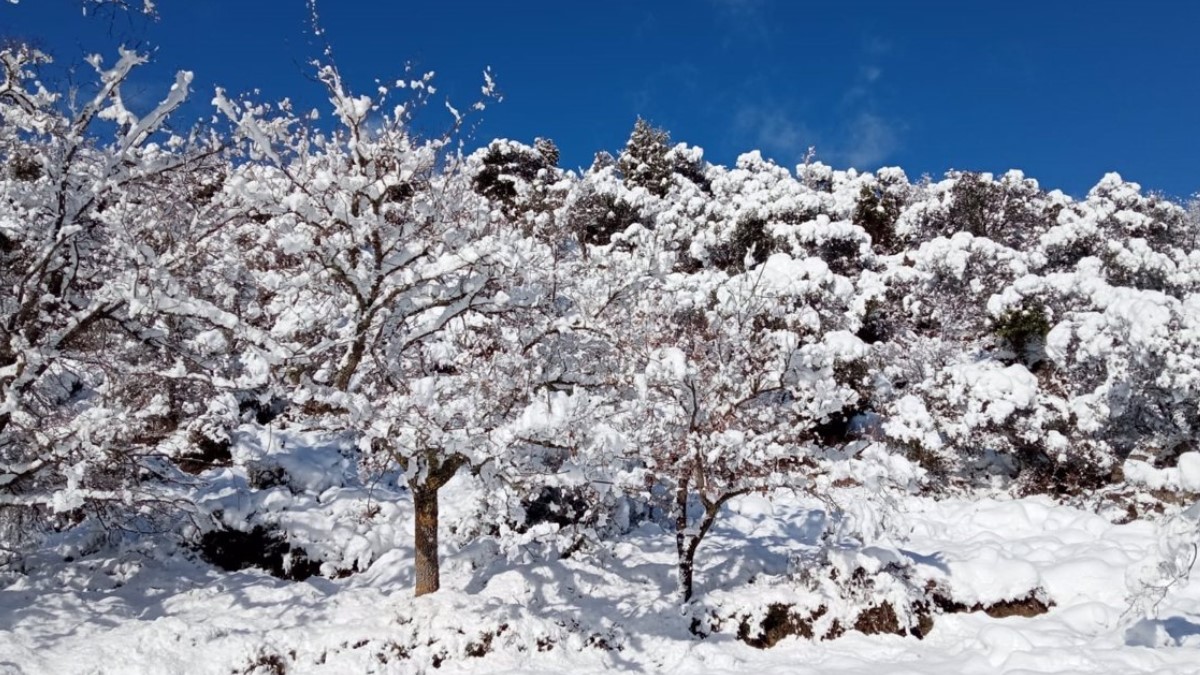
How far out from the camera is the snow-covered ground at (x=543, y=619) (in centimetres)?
769

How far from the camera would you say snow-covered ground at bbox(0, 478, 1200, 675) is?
769 centimetres

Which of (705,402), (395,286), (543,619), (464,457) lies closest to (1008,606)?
(705,402)

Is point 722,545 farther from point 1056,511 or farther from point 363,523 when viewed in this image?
point 1056,511

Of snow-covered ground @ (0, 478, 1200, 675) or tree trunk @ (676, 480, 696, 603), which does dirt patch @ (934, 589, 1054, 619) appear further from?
tree trunk @ (676, 480, 696, 603)

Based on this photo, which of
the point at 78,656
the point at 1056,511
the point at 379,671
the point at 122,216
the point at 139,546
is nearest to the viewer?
the point at 122,216

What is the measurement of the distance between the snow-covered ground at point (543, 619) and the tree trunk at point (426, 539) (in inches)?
10.0

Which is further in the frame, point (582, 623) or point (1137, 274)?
point (1137, 274)

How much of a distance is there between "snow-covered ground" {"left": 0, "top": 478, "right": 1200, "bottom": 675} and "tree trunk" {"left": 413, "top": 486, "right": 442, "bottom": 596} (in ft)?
0.83

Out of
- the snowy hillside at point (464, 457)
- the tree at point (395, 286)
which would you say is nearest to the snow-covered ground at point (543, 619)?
the snowy hillside at point (464, 457)

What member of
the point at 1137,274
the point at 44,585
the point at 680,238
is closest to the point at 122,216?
the point at 44,585

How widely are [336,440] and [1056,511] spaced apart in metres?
13.7

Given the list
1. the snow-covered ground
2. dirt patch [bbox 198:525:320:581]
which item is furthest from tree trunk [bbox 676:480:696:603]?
dirt patch [bbox 198:525:320:581]

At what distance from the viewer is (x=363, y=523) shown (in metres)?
10.7

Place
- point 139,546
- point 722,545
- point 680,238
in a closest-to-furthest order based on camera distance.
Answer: point 139,546 → point 722,545 → point 680,238
